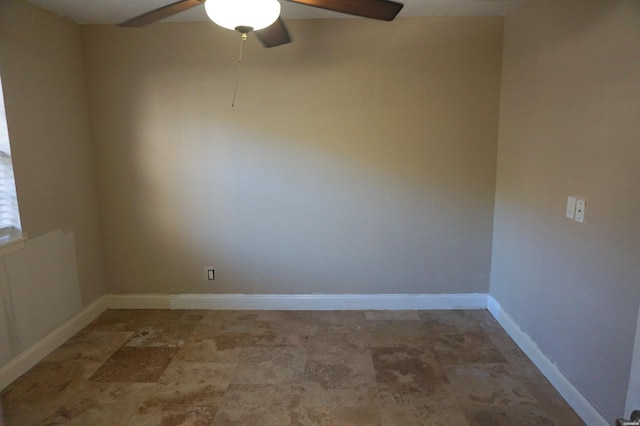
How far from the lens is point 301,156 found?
299 cm

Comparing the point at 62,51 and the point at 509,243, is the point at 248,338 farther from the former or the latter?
the point at 62,51

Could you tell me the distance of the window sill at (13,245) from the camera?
220 centimetres

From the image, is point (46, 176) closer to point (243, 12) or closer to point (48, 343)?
point (48, 343)

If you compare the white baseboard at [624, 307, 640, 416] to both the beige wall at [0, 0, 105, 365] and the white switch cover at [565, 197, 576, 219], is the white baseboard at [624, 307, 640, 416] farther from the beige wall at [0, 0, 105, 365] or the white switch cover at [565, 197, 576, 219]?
the beige wall at [0, 0, 105, 365]

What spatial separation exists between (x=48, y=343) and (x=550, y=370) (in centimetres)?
326

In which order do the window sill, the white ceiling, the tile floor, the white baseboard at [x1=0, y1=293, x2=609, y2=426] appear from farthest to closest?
the white baseboard at [x1=0, y1=293, x2=609, y2=426], the white ceiling, the window sill, the tile floor

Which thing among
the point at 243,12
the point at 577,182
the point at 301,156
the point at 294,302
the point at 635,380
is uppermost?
the point at 243,12

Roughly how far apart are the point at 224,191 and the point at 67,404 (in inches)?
66.9

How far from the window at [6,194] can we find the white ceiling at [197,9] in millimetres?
852

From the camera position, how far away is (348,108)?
292 cm

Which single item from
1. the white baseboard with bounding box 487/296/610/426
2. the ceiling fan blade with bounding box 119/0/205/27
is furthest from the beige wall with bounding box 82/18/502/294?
the ceiling fan blade with bounding box 119/0/205/27

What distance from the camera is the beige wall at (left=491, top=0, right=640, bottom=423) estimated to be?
1.64 metres

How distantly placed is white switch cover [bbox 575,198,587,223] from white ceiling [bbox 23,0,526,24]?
4.85 ft

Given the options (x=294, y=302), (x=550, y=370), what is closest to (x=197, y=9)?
(x=294, y=302)
